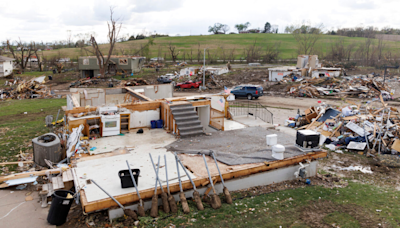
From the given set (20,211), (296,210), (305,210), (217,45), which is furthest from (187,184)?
(217,45)

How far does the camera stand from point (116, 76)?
47656 millimetres

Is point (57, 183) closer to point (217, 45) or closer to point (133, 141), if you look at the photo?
point (133, 141)

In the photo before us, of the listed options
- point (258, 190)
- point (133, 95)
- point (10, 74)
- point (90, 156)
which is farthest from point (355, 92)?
point (10, 74)

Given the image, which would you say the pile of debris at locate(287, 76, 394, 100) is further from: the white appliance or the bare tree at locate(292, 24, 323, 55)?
the bare tree at locate(292, 24, 323, 55)

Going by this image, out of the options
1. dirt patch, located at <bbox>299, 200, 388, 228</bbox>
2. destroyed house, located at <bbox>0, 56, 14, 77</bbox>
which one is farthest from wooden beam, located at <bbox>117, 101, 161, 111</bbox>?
destroyed house, located at <bbox>0, 56, 14, 77</bbox>

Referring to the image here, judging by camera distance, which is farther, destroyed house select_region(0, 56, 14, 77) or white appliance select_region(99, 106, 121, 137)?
destroyed house select_region(0, 56, 14, 77)

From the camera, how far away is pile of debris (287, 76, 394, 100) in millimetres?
32375

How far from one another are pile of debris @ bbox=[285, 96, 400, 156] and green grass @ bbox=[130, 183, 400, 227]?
16.2 ft

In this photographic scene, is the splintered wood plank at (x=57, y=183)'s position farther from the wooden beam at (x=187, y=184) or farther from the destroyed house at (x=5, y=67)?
the destroyed house at (x=5, y=67)

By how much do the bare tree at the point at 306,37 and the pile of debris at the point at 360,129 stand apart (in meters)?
60.2

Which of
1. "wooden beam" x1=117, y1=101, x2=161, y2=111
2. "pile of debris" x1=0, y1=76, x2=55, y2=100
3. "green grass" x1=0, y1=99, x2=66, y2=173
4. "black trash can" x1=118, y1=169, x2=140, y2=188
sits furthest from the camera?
"pile of debris" x1=0, y1=76, x2=55, y2=100

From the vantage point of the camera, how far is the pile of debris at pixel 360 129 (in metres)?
14.6

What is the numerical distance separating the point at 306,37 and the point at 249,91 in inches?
2465

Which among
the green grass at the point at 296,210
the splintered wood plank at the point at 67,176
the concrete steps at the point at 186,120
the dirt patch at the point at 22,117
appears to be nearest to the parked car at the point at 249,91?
the concrete steps at the point at 186,120
